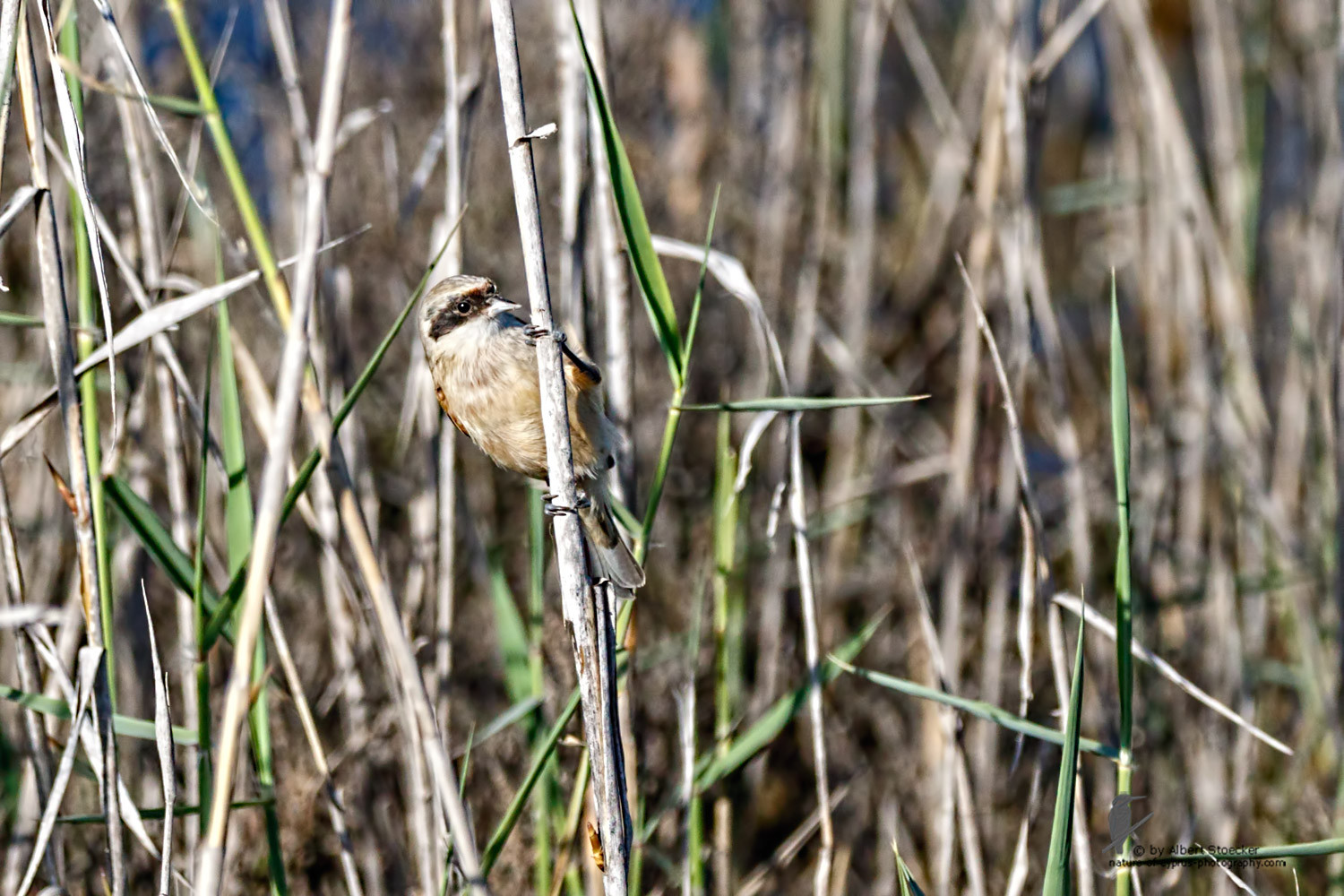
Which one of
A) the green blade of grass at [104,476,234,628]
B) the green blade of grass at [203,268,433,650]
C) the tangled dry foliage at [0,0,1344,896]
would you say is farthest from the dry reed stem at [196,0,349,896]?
the green blade of grass at [104,476,234,628]

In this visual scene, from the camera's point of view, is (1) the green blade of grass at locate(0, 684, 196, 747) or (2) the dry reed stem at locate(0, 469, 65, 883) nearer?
(1) the green blade of grass at locate(0, 684, 196, 747)

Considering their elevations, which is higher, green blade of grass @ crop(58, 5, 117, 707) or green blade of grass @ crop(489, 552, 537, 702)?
green blade of grass @ crop(58, 5, 117, 707)

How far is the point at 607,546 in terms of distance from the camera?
2.09 meters

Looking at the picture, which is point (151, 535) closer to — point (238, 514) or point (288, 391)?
point (238, 514)

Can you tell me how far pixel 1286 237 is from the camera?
3693 mm

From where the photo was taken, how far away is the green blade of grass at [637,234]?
4.74 feet

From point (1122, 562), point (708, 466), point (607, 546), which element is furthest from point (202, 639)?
point (708, 466)

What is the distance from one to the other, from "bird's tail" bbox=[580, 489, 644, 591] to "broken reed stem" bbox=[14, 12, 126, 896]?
2.63ft

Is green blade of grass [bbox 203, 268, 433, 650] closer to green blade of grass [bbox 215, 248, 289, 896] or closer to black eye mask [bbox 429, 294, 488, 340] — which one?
green blade of grass [bbox 215, 248, 289, 896]

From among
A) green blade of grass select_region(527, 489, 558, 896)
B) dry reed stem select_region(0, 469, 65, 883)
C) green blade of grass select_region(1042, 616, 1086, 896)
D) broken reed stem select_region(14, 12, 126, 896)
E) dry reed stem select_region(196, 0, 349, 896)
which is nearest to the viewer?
dry reed stem select_region(196, 0, 349, 896)

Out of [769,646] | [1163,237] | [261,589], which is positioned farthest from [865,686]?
[261,589]

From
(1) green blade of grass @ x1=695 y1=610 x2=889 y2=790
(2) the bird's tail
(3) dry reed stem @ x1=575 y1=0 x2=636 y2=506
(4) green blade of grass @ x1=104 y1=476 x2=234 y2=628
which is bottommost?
(1) green blade of grass @ x1=695 y1=610 x2=889 y2=790

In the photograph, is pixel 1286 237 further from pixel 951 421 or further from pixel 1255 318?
pixel 951 421

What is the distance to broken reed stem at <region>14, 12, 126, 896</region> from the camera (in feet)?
4.91
